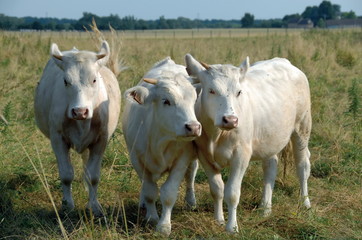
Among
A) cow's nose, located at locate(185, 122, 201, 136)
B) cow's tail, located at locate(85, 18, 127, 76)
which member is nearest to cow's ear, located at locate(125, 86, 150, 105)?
cow's nose, located at locate(185, 122, 201, 136)

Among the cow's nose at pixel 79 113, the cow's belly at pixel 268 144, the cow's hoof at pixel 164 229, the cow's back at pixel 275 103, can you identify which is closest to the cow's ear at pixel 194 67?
the cow's back at pixel 275 103

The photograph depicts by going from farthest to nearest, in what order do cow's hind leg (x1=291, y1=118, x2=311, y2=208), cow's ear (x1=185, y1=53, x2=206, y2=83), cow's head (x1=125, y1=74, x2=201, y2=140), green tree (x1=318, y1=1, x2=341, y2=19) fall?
1. green tree (x1=318, y1=1, x2=341, y2=19)
2. cow's hind leg (x1=291, y1=118, x2=311, y2=208)
3. cow's ear (x1=185, y1=53, x2=206, y2=83)
4. cow's head (x1=125, y1=74, x2=201, y2=140)

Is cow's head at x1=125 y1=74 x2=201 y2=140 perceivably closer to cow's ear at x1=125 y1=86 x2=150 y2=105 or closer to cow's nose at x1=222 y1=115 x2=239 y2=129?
cow's ear at x1=125 y1=86 x2=150 y2=105

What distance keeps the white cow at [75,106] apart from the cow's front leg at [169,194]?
85 centimetres

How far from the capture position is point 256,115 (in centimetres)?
541

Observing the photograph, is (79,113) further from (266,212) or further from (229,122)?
(266,212)

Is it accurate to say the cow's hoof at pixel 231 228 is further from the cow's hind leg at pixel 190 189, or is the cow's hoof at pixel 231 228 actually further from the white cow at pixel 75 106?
the white cow at pixel 75 106

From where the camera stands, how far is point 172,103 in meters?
4.76

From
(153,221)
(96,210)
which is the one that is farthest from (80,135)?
(153,221)

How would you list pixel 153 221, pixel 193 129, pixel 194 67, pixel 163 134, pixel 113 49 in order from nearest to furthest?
pixel 193 129 < pixel 163 134 < pixel 194 67 < pixel 153 221 < pixel 113 49

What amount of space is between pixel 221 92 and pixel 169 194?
1.02 meters

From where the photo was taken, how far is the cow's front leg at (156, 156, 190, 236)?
4.92 metres

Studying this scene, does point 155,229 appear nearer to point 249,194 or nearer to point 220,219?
point 220,219

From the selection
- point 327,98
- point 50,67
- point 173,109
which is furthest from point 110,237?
point 327,98
